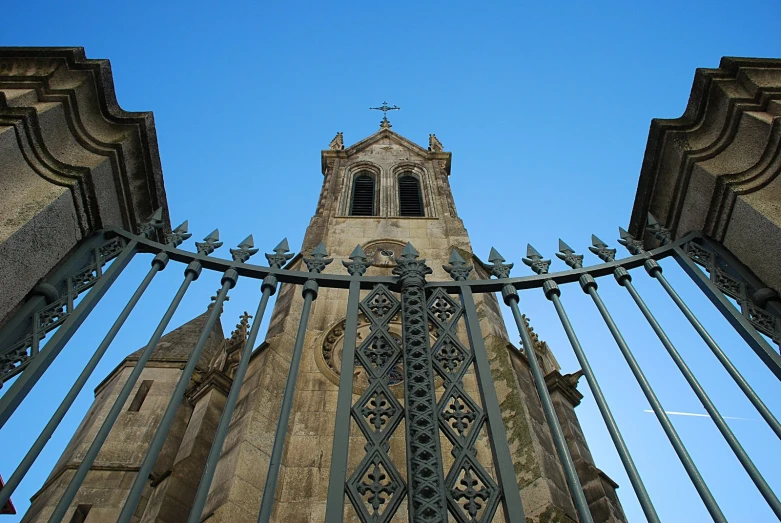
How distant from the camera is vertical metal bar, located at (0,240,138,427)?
4.03 metres

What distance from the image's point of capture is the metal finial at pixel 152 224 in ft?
18.5

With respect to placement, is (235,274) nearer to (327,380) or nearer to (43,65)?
(43,65)

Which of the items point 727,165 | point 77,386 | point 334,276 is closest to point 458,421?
point 334,276

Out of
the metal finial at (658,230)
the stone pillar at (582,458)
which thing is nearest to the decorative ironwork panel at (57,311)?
the metal finial at (658,230)

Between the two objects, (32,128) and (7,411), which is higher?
(32,128)

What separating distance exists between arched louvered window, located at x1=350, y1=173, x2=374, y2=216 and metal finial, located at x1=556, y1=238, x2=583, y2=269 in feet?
48.7

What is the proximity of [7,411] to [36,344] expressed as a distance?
1.79ft

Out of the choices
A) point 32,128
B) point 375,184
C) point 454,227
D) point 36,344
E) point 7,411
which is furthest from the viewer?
point 375,184

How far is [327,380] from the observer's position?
458 inches

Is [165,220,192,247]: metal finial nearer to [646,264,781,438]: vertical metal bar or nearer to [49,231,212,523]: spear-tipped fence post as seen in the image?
[49,231,212,523]: spear-tipped fence post

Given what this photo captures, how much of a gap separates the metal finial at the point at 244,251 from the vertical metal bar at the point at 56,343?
86 centimetres

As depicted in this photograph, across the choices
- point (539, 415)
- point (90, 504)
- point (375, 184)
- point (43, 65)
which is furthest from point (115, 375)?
point (43, 65)

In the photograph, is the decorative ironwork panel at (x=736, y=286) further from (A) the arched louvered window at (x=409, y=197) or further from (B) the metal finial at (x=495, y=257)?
(A) the arched louvered window at (x=409, y=197)

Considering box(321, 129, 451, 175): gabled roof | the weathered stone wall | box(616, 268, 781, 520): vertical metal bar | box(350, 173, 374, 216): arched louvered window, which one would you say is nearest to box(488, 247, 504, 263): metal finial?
box(616, 268, 781, 520): vertical metal bar
